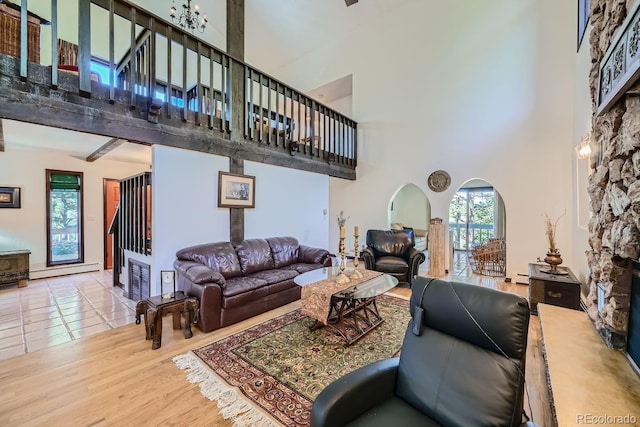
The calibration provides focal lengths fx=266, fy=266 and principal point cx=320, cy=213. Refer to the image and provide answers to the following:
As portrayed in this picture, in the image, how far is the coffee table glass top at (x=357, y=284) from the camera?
278 cm

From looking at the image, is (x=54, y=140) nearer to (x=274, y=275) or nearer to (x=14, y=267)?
(x=14, y=267)

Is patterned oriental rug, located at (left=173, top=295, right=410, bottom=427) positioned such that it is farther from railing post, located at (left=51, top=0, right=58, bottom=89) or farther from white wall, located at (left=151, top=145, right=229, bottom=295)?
railing post, located at (left=51, top=0, right=58, bottom=89)

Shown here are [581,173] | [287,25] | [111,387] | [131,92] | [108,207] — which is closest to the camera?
[111,387]

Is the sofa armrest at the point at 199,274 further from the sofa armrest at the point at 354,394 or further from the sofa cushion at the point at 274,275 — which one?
the sofa armrest at the point at 354,394

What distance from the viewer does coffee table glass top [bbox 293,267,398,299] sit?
109 inches

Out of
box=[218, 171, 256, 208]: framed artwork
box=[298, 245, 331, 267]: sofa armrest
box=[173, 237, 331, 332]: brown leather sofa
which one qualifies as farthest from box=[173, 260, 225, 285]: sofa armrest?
box=[298, 245, 331, 267]: sofa armrest

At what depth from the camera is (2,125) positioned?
346 cm

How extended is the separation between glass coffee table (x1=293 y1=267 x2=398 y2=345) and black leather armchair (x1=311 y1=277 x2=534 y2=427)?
1.29 m

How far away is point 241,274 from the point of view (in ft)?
12.5

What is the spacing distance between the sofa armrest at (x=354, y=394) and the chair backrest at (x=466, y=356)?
0.09 metres

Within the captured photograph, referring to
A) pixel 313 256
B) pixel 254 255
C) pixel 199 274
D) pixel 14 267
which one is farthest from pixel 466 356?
pixel 14 267

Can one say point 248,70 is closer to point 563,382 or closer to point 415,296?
point 415,296

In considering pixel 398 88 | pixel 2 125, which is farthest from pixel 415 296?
pixel 398 88

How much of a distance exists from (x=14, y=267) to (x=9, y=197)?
1407 mm
